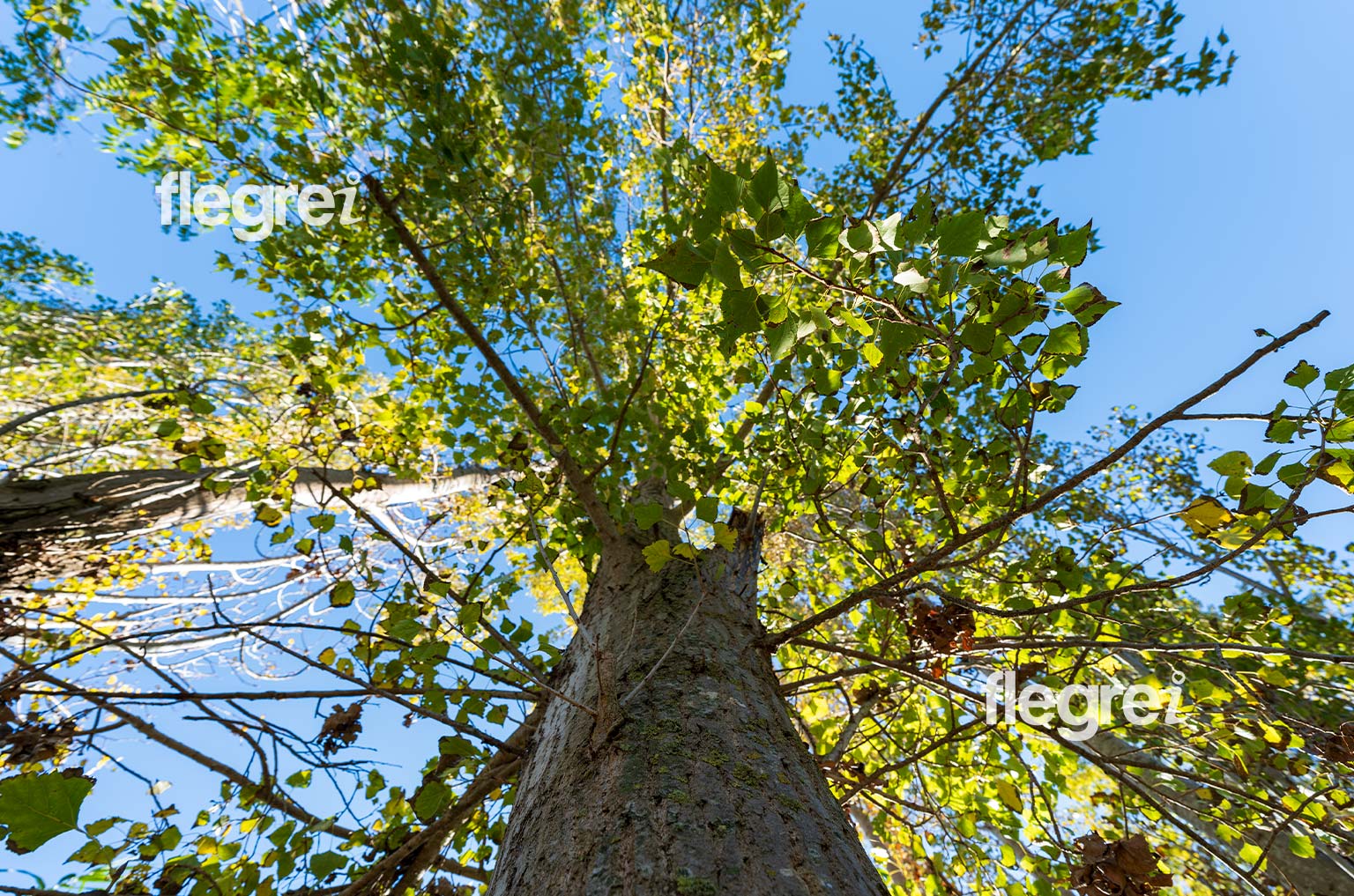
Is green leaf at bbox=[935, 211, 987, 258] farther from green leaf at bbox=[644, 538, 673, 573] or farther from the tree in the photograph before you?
green leaf at bbox=[644, 538, 673, 573]

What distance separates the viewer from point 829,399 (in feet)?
5.85

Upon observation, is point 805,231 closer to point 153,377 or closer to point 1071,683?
point 1071,683

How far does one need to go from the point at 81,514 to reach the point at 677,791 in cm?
371

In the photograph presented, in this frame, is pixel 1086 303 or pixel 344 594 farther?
pixel 344 594

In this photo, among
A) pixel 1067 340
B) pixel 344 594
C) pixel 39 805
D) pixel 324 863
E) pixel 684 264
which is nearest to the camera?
pixel 39 805

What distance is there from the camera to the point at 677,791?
892 mm

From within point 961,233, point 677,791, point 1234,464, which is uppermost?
point 961,233

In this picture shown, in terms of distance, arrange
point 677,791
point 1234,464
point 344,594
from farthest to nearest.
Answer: point 344,594, point 1234,464, point 677,791

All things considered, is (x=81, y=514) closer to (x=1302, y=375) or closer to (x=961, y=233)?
(x=961, y=233)

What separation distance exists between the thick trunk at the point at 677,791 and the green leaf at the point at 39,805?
0.60 m

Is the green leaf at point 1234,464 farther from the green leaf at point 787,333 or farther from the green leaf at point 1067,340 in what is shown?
the green leaf at point 787,333

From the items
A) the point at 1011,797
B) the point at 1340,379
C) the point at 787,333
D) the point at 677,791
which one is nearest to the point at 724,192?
the point at 787,333

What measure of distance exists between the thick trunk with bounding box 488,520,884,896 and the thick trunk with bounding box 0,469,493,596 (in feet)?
6.32

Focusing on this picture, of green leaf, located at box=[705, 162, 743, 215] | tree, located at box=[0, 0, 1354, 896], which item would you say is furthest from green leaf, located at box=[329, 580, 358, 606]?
Result: green leaf, located at box=[705, 162, 743, 215]
